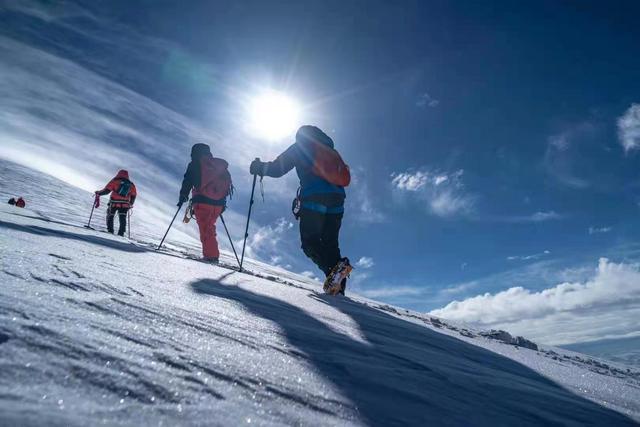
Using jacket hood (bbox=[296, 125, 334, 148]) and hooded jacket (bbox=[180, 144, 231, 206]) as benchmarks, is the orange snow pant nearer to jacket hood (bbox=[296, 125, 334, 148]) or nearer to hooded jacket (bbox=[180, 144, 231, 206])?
hooded jacket (bbox=[180, 144, 231, 206])

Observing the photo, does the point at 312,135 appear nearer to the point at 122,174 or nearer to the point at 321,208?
A: the point at 321,208

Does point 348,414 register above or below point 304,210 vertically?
below

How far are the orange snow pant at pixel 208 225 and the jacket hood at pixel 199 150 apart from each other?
3.72ft

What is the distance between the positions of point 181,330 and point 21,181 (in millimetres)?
19574

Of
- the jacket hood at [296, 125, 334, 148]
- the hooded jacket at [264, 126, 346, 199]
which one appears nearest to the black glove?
the hooded jacket at [264, 126, 346, 199]

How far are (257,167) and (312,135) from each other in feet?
4.09

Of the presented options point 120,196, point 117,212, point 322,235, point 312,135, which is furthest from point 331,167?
point 117,212

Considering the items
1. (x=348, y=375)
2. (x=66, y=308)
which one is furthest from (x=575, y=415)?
(x=66, y=308)

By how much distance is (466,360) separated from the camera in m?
2.51

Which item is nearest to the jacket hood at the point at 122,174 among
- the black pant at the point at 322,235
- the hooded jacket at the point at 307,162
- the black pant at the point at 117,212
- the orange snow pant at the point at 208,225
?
the black pant at the point at 117,212

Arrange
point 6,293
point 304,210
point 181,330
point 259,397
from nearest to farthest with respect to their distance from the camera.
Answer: point 259,397 → point 6,293 → point 181,330 → point 304,210

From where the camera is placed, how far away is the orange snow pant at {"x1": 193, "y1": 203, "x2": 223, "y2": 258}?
7871 millimetres

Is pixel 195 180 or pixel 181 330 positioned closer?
pixel 181 330

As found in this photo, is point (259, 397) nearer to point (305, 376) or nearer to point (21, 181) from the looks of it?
point (305, 376)
